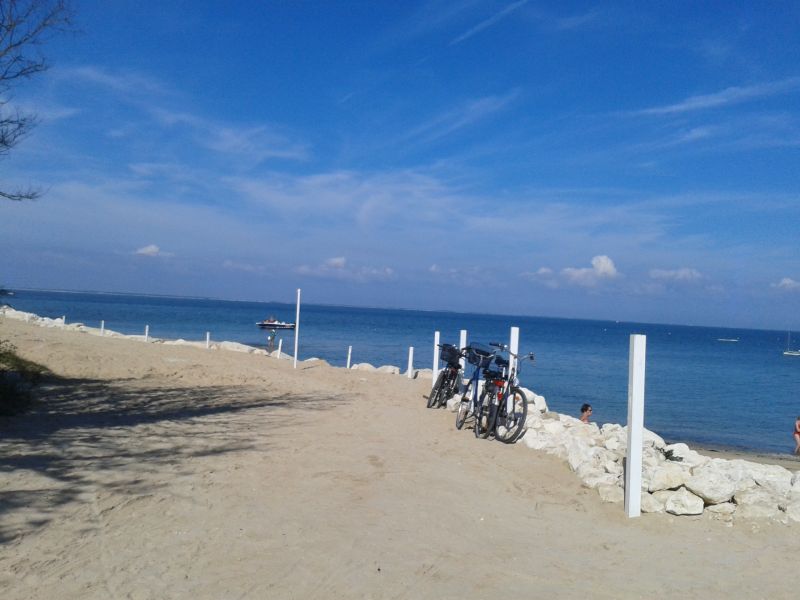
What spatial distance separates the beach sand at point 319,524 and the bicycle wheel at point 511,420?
0.96 feet

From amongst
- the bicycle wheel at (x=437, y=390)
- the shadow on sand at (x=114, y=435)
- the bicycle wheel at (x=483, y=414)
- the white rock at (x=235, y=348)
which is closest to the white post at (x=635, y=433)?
the bicycle wheel at (x=483, y=414)

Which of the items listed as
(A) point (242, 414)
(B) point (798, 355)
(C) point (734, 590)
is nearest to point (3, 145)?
(A) point (242, 414)

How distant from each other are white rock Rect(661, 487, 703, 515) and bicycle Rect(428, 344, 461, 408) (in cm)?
644

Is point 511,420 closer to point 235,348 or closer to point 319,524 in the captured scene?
point 319,524

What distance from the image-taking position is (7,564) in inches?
173

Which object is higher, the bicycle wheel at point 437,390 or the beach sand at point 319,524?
the bicycle wheel at point 437,390

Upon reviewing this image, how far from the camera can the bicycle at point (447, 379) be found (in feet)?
42.4

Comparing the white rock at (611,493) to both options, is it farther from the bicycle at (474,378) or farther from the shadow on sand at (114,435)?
the shadow on sand at (114,435)

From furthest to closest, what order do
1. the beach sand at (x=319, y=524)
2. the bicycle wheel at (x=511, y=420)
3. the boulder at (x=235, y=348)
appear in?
the boulder at (x=235, y=348) < the bicycle wheel at (x=511, y=420) < the beach sand at (x=319, y=524)

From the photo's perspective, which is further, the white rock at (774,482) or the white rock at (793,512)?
the white rock at (774,482)

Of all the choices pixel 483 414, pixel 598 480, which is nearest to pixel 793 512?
pixel 598 480

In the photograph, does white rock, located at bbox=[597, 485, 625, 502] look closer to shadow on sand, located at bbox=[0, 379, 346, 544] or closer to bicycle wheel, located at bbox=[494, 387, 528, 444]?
bicycle wheel, located at bbox=[494, 387, 528, 444]

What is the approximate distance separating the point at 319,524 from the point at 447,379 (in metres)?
7.57

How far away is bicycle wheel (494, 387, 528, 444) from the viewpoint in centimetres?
972
